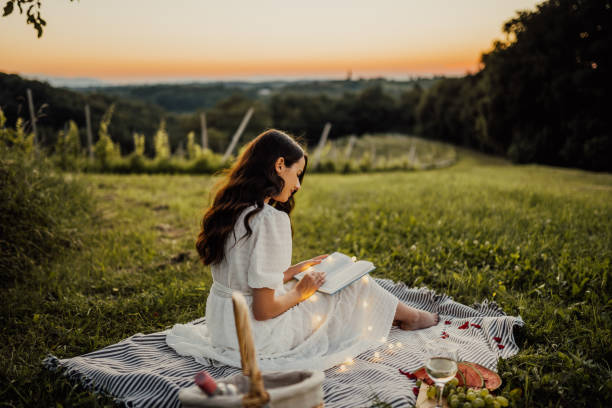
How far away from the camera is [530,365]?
9.18ft

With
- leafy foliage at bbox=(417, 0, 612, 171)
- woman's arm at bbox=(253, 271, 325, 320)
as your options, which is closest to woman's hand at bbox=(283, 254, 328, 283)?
woman's arm at bbox=(253, 271, 325, 320)

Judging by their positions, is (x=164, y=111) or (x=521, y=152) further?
(x=164, y=111)

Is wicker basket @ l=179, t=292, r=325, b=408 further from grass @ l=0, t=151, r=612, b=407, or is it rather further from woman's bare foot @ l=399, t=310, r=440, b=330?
woman's bare foot @ l=399, t=310, r=440, b=330

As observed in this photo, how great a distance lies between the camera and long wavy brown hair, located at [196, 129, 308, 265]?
8.16 feet

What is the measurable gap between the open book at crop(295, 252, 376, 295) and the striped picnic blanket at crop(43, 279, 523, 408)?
1.69 feet

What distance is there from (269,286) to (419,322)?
5.09 ft

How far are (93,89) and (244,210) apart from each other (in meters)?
14.7

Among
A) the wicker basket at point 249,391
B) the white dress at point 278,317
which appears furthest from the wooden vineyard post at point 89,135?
the wicker basket at point 249,391

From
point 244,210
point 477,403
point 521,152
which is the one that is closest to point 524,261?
point 477,403

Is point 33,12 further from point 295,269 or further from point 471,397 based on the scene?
point 471,397

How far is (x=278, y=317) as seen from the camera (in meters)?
2.64

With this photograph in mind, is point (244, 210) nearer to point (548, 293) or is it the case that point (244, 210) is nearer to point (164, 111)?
point (548, 293)

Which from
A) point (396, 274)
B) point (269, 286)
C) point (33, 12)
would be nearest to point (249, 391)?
point (269, 286)

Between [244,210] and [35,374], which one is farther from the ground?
[244,210]
